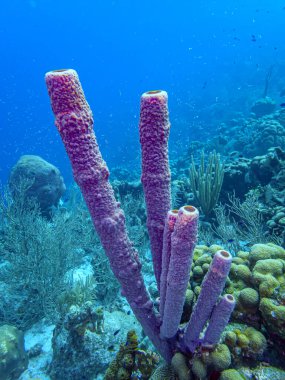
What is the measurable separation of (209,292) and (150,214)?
2.32 feet

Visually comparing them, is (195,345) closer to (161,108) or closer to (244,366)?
(244,366)

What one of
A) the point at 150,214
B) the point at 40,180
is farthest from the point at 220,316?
the point at 40,180

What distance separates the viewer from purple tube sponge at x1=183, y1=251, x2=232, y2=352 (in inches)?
73.0

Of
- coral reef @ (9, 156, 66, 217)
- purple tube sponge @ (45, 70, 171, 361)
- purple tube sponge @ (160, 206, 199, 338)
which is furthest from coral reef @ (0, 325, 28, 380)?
coral reef @ (9, 156, 66, 217)

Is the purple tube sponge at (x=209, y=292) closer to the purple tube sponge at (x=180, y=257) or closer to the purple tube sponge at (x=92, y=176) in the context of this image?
the purple tube sponge at (x=180, y=257)

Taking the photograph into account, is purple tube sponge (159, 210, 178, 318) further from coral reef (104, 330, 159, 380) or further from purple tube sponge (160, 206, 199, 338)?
coral reef (104, 330, 159, 380)

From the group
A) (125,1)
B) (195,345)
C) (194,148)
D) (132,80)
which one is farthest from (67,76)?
(125,1)

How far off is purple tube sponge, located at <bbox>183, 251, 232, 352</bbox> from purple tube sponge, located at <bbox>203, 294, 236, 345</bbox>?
43mm

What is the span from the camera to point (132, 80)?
99.2m

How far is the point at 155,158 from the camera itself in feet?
6.40

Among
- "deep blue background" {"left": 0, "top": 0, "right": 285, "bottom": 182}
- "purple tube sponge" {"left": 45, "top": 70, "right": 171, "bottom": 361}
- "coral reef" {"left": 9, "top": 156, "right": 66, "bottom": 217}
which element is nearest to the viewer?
"purple tube sponge" {"left": 45, "top": 70, "right": 171, "bottom": 361}

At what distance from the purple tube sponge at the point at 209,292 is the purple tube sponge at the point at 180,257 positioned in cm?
16

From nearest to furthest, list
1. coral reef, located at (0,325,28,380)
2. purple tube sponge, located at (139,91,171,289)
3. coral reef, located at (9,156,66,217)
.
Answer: purple tube sponge, located at (139,91,171,289), coral reef, located at (0,325,28,380), coral reef, located at (9,156,66,217)

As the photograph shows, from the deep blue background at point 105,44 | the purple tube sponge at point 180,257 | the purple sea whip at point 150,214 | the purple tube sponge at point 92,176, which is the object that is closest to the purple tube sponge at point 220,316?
the purple sea whip at point 150,214
